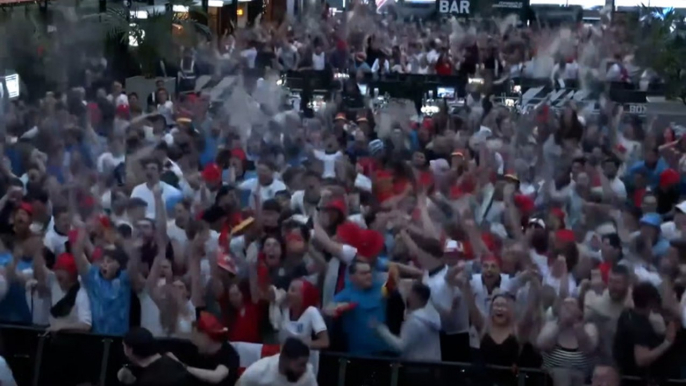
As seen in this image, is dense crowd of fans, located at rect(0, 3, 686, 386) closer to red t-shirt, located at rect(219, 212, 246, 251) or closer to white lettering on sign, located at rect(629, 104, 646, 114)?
red t-shirt, located at rect(219, 212, 246, 251)

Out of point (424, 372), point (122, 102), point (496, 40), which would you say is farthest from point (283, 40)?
point (424, 372)

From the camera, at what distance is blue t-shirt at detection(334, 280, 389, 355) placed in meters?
8.47

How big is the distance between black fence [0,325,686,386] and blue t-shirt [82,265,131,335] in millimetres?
332

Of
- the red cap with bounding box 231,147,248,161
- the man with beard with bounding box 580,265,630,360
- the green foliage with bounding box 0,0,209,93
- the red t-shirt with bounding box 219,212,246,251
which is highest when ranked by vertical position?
the man with beard with bounding box 580,265,630,360

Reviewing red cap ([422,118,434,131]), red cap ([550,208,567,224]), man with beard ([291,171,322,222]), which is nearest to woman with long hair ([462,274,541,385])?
red cap ([550,208,567,224])

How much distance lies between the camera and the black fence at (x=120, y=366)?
7922 mm

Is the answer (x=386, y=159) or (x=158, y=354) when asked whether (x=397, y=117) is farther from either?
(x=158, y=354)

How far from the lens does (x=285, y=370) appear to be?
7402 millimetres

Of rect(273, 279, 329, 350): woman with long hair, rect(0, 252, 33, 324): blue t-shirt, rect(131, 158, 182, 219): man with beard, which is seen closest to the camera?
rect(273, 279, 329, 350): woman with long hair

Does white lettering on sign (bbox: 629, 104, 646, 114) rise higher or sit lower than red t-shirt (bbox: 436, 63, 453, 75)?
higher

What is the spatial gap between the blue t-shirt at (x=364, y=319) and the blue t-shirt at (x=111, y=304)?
150 centimetres

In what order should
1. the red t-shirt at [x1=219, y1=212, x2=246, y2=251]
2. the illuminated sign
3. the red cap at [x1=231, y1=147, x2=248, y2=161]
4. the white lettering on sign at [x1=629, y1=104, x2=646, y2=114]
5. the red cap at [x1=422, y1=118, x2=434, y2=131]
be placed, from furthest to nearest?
the white lettering on sign at [x1=629, y1=104, x2=646, y2=114] → the illuminated sign → the red cap at [x1=422, y1=118, x2=434, y2=131] → the red cap at [x1=231, y1=147, x2=248, y2=161] → the red t-shirt at [x1=219, y1=212, x2=246, y2=251]

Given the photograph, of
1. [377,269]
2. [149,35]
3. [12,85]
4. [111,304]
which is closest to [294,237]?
[377,269]

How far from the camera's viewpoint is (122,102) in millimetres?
17203
